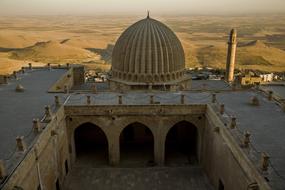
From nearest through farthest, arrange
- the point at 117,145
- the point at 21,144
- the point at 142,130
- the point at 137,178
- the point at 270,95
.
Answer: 1. the point at 21,144
2. the point at 137,178
3. the point at 117,145
4. the point at 270,95
5. the point at 142,130

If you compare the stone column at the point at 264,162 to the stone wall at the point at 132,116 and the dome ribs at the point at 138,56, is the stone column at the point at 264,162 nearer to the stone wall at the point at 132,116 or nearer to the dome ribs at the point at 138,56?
the stone wall at the point at 132,116

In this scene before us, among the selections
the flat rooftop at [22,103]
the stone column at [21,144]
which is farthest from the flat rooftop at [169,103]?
the stone column at [21,144]

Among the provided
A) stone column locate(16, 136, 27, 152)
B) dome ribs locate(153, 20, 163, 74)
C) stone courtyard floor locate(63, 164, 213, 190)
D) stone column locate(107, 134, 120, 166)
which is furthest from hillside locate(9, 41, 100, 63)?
stone column locate(16, 136, 27, 152)

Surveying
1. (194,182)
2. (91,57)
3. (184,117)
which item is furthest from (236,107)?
(91,57)

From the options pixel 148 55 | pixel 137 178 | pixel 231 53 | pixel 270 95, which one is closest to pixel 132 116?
pixel 137 178

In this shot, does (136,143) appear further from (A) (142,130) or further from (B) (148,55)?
(B) (148,55)

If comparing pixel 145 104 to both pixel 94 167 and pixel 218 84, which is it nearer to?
pixel 94 167
